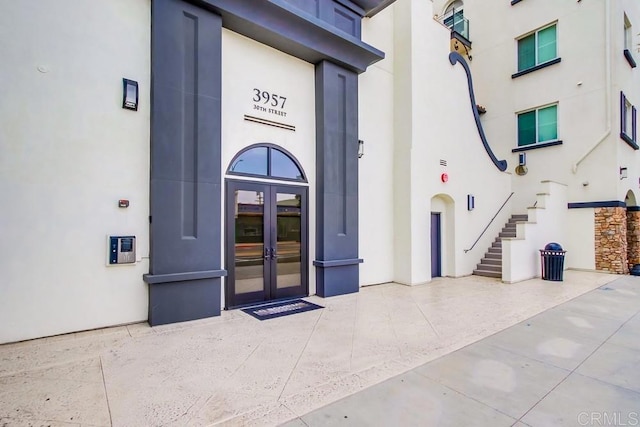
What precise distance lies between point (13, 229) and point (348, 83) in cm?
635

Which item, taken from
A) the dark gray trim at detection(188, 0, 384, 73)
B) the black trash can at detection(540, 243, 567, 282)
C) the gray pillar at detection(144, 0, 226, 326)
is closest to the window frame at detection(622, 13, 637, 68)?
the black trash can at detection(540, 243, 567, 282)

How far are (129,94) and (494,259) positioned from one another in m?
10.0

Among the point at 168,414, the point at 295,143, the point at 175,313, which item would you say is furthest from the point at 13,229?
the point at 295,143

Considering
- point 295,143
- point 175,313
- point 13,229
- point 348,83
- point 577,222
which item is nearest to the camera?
point 13,229

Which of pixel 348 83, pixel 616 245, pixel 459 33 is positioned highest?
pixel 459 33

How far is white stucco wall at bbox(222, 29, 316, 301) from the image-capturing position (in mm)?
5602

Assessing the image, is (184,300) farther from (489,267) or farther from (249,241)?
(489,267)

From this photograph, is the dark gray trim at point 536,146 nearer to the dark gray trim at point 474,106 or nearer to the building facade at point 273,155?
the building facade at point 273,155

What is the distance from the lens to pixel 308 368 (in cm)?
337

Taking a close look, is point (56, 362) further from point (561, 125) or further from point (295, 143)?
point (561, 125)

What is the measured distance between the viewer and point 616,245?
361 inches

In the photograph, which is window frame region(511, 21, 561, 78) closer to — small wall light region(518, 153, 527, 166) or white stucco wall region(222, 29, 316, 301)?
small wall light region(518, 153, 527, 166)

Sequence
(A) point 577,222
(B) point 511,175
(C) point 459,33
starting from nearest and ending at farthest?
(A) point 577,222 < (B) point 511,175 < (C) point 459,33

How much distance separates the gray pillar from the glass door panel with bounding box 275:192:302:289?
1.32 metres
